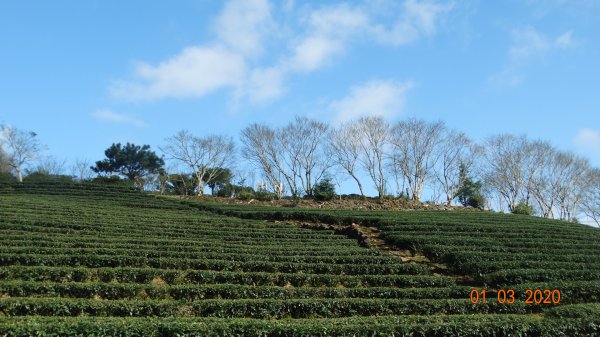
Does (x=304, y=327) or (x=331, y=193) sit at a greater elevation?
(x=331, y=193)

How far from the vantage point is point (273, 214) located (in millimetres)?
29422

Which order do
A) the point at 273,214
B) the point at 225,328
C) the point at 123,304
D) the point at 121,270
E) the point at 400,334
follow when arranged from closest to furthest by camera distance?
the point at 225,328 → the point at 400,334 → the point at 123,304 → the point at 121,270 → the point at 273,214

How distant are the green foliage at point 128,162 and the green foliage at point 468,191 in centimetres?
3436

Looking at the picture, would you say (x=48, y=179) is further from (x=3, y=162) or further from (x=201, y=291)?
(x=201, y=291)

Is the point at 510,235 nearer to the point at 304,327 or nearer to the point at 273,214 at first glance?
the point at 273,214

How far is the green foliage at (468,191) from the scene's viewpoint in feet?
155

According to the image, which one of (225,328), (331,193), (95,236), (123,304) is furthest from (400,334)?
(331,193)

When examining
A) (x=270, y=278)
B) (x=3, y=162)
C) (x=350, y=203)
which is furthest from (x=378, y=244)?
(x=3, y=162)

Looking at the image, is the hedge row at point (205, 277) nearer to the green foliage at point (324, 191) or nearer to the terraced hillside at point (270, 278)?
the terraced hillside at point (270, 278)

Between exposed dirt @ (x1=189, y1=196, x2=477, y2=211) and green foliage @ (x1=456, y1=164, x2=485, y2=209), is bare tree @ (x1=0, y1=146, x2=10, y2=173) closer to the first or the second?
exposed dirt @ (x1=189, y1=196, x2=477, y2=211)

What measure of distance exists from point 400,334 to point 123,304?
264 inches
